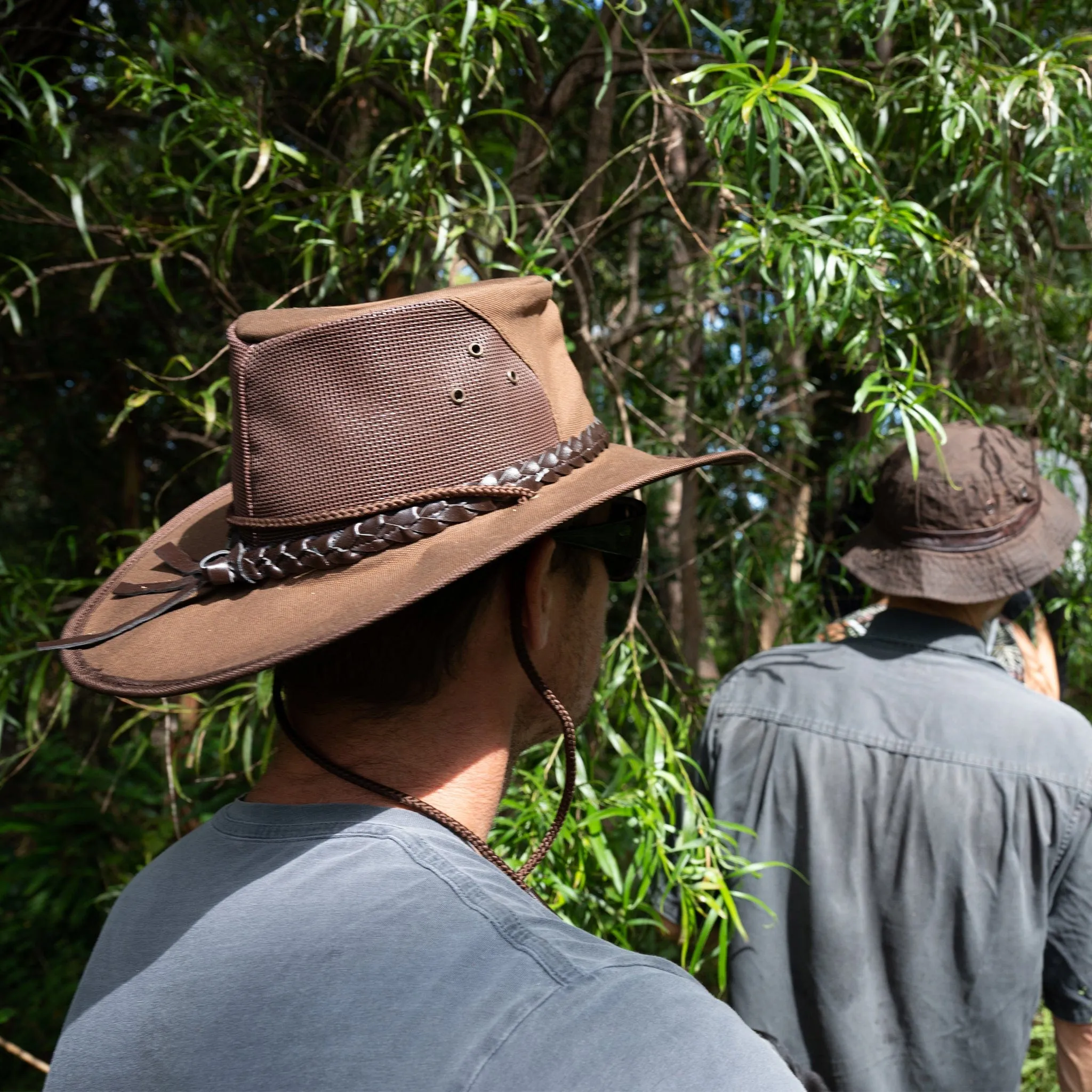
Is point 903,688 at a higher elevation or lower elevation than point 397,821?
lower

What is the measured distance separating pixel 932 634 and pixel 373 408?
57.6 inches

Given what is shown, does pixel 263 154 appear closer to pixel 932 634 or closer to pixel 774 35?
pixel 774 35

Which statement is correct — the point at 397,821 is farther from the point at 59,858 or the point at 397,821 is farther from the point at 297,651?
the point at 59,858

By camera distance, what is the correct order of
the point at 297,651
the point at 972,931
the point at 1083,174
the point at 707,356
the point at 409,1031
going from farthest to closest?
the point at 707,356 < the point at 1083,174 < the point at 972,931 < the point at 297,651 < the point at 409,1031

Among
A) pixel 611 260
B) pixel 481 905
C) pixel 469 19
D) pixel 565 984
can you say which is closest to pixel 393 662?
pixel 481 905

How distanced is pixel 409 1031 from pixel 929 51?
239cm

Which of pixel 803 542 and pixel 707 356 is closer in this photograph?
pixel 803 542

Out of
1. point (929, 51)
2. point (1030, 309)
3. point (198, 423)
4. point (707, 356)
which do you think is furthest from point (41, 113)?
point (1030, 309)

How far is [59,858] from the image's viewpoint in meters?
3.85

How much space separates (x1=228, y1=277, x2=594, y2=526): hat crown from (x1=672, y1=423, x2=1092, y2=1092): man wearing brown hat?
3.81 feet

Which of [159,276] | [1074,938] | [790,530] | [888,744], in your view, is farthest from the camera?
[790,530]

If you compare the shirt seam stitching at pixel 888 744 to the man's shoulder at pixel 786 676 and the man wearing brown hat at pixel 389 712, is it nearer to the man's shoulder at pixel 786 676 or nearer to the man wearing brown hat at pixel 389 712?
the man's shoulder at pixel 786 676

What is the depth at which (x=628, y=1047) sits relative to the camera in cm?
78

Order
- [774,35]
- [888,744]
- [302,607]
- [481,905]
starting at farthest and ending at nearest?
[888,744] < [774,35] < [302,607] < [481,905]
